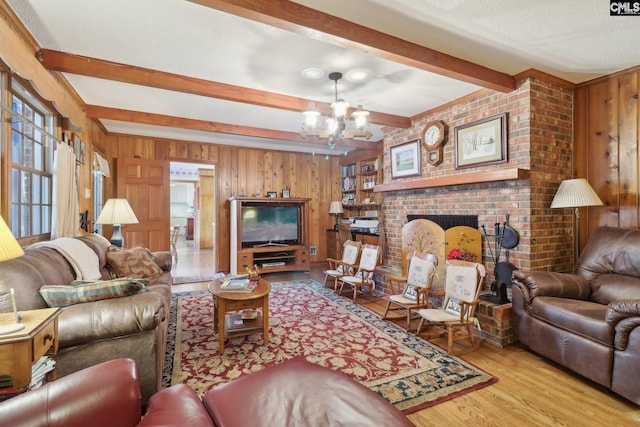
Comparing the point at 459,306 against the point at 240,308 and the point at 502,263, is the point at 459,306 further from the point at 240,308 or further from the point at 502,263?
the point at 240,308

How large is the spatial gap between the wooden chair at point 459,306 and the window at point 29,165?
3518mm

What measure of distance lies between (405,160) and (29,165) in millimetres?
4258

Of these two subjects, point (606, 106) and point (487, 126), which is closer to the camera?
point (606, 106)

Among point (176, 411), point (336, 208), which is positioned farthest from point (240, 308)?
point (336, 208)

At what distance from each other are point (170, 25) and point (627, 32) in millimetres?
3424

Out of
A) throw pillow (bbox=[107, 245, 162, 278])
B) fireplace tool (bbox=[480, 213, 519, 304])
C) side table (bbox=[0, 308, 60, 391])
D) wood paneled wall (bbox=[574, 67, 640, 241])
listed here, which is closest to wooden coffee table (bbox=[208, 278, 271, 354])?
throw pillow (bbox=[107, 245, 162, 278])

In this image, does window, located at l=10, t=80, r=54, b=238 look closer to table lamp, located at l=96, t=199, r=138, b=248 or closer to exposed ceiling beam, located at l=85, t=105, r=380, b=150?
table lamp, located at l=96, t=199, r=138, b=248

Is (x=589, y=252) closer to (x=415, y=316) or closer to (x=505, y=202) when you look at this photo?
(x=505, y=202)

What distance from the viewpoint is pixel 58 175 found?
272cm

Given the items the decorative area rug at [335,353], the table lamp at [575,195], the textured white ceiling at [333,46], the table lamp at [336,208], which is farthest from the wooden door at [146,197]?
the table lamp at [575,195]

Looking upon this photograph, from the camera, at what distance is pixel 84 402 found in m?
0.98

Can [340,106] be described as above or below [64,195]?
above

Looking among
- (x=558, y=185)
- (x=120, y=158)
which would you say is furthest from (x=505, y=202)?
(x=120, y=158)

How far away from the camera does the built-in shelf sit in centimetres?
293
